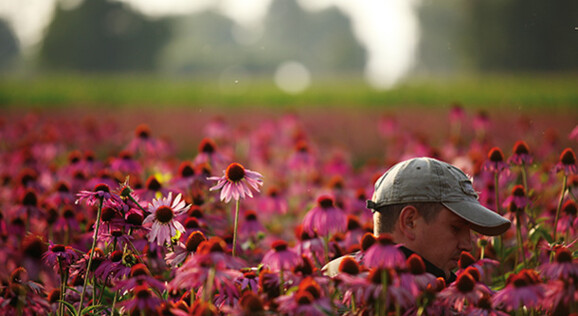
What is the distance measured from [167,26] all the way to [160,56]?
2215 mm

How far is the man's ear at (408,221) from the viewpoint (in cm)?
190

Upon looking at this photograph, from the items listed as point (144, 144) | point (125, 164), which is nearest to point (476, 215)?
point (125, 164)

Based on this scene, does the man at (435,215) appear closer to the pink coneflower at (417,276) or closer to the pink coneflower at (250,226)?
the pink coneflower at (417,276)

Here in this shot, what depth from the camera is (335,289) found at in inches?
59.0

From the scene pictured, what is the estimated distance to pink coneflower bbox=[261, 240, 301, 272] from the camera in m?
1.72

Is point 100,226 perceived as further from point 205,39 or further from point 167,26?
point 205,39

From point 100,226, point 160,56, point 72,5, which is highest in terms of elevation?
point 72,5

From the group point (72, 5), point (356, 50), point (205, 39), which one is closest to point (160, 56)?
point (72, 5)

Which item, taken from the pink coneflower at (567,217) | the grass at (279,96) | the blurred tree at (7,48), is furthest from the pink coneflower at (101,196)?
the blurred tree at (7,48)

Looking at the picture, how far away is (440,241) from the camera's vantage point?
6.22 ft

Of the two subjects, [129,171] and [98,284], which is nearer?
[98,284]

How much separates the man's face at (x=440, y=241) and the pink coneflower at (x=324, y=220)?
1.67 ft

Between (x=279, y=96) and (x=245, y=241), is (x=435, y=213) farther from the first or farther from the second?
(x=279, y=96)

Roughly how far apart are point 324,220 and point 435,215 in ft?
1.91
